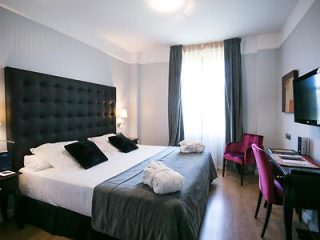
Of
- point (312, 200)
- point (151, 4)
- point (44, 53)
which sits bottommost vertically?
point (312, 200)

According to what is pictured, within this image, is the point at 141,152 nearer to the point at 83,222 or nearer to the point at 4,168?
the point at 83,222

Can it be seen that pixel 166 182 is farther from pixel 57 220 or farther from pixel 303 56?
pixel 303 56

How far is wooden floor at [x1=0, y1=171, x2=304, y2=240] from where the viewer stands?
2.00m

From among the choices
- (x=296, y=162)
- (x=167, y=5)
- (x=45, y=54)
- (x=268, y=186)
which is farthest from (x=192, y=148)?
(x=45, y=54)

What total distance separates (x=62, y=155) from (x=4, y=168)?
57cm

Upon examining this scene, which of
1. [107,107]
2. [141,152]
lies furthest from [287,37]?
[107,107]

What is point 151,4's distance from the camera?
2670 mm

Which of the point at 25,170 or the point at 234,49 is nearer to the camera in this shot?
the point at 25,170

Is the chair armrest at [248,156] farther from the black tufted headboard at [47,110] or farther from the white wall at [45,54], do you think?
the white wall at [45,54]

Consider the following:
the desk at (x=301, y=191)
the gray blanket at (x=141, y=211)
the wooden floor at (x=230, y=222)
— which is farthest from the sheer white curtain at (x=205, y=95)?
the desk at (x=301, y=191)

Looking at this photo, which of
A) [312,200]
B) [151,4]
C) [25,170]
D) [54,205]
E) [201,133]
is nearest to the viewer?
[312,200]

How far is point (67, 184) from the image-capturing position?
74.9 inches

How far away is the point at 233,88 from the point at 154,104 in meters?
1.83

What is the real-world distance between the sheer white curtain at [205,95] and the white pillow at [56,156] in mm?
Result: 2680
